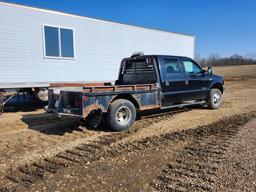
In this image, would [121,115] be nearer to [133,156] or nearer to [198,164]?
[133,156]

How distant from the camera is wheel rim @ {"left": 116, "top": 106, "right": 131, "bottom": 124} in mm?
6770

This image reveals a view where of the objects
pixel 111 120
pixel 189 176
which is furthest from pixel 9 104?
pixel 189 176

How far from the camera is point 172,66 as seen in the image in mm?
8227

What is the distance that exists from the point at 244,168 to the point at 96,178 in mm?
2191

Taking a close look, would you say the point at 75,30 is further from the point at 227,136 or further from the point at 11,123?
the point at 227,136

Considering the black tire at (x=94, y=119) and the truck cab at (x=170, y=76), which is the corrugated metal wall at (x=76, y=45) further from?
the black tire at (x=94, y=119)

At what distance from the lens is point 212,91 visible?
31.4 feet

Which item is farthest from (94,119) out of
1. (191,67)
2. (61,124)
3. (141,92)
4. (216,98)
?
(216,98)

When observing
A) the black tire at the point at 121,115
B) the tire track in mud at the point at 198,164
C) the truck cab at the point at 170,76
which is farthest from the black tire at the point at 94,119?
the tire track in mud at the point at 198,164

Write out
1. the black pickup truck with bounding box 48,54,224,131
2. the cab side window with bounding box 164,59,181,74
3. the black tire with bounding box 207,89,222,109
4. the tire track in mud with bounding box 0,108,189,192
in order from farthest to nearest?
the black tire with bounding box 207,89,222,109
the cab side window with bounding box 164,59,181,74
the black pickup truck with bounding box 48,54,224,131
the tire track in mud with bounding box 0,108,189,192

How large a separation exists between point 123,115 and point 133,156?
7.16ft

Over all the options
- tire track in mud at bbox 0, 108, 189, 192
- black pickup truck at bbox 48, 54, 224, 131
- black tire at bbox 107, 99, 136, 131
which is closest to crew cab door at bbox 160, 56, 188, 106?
black pickup truck at bbox 48, 54, 224, 131

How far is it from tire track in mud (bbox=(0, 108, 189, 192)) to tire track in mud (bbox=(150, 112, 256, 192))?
95 centimetres

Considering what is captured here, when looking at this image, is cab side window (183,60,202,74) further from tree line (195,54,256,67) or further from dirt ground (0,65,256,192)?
tree line (195,54,256,67)
